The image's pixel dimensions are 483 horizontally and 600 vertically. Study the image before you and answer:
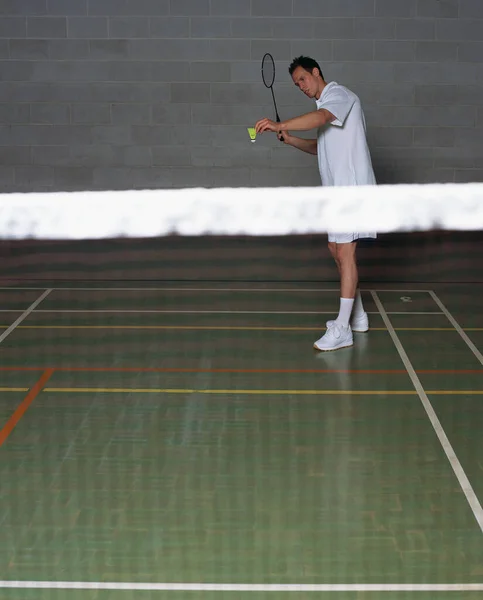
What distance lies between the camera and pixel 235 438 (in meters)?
4.07

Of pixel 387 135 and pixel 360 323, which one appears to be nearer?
pixel 360 323

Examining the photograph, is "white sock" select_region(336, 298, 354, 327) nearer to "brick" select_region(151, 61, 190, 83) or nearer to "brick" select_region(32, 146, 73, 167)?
"brick" select_region(151, 61, 190, 83)

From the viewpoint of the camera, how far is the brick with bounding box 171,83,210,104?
27.8ft

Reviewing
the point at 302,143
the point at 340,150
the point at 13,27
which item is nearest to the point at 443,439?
the point at 340,150

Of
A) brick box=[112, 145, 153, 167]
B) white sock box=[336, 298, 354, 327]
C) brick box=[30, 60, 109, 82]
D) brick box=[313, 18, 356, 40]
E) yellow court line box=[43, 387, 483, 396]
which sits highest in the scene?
brick box=[313, 18, 356, 40]

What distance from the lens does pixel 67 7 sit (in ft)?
Answer: 27.4

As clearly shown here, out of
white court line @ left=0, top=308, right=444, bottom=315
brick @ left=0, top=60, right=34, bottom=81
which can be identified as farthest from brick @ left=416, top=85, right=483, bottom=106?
brick @ left=0, top=60, right=34, bottom=81

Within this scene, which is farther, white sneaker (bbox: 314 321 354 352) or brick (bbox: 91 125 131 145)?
brick (bbox: 91 125 131 145)

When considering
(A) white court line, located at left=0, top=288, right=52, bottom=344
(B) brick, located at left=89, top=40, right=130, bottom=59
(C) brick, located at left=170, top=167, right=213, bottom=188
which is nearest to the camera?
(A) white court line, located at left=0, top=288, right=52, bottom=344

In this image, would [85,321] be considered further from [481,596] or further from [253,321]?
[481,596]

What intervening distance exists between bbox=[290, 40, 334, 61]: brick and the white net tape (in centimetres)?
123

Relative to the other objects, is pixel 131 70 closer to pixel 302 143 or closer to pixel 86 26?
pixel 86 26

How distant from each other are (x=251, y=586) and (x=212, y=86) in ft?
20.7

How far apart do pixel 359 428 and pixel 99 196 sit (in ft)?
18.0
